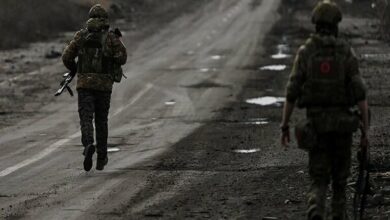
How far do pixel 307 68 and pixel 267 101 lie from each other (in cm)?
1086

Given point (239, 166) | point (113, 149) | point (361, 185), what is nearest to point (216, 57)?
point (113, 149)

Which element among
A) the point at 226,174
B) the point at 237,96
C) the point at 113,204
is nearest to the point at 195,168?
the point at 226,174

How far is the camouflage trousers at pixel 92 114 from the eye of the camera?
10.5 meters

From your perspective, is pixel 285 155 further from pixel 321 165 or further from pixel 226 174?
pixel 321 165

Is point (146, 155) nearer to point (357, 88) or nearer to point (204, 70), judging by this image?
point (357, 88)

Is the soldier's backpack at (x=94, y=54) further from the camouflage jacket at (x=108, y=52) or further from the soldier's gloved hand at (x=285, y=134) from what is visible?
the soldier's gloved hand at (x=285, y=134)

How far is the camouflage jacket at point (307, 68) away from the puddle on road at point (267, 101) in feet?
33.7

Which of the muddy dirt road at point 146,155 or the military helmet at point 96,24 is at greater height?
the military helmet at point 96,24

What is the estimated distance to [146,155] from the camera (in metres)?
11.8

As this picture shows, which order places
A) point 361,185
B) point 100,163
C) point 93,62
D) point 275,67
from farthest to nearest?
point 275,67, point 100,163, point 93,62, point 361,185

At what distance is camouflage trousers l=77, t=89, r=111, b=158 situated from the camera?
10.5 m

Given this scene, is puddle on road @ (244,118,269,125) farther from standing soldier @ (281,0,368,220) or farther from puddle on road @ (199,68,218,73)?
puddle on road @ (199,68,218,73)

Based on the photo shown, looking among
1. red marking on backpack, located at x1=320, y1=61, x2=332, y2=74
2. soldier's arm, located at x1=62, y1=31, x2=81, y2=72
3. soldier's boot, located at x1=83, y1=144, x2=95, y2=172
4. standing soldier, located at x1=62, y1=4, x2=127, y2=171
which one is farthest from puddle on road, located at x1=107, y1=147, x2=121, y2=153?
red marking on backpack, located at x1=320, y1=61, x2=332, y2=74

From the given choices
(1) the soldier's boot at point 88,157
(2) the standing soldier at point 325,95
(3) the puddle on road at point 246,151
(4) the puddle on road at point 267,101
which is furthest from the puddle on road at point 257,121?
(2) the standing soldier at point 325,95
